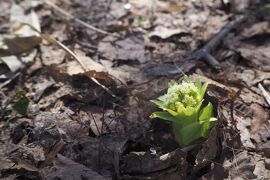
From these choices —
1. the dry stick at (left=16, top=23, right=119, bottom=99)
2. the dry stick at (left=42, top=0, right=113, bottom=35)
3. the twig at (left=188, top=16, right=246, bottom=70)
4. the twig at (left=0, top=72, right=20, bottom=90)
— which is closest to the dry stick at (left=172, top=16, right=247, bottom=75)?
the twig at (left=188, top=16, right=246, bottom=70)

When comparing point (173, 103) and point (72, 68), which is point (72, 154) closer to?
point (173, 103)

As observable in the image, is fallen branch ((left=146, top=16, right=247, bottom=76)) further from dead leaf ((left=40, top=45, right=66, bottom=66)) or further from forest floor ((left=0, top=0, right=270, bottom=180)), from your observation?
dead leaf ((left=40, top=45, right=66, bottom=66))

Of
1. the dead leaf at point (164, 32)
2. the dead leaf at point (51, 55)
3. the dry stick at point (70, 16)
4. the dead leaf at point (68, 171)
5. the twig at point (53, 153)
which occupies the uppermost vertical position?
the dry stick at point (70, 16)

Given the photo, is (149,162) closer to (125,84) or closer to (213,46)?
(125,84)

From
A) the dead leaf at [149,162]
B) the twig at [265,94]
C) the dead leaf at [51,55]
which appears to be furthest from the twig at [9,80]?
the twig at [265,94]

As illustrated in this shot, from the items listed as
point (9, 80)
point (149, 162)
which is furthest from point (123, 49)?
point (149, 162)

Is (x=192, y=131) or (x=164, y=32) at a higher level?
(x=164, y=32)

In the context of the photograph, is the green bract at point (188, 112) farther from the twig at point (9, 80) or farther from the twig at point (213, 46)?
the twig at point (9, 80)

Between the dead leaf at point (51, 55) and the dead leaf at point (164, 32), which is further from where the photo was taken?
the dead leaf at point (164, 32)
